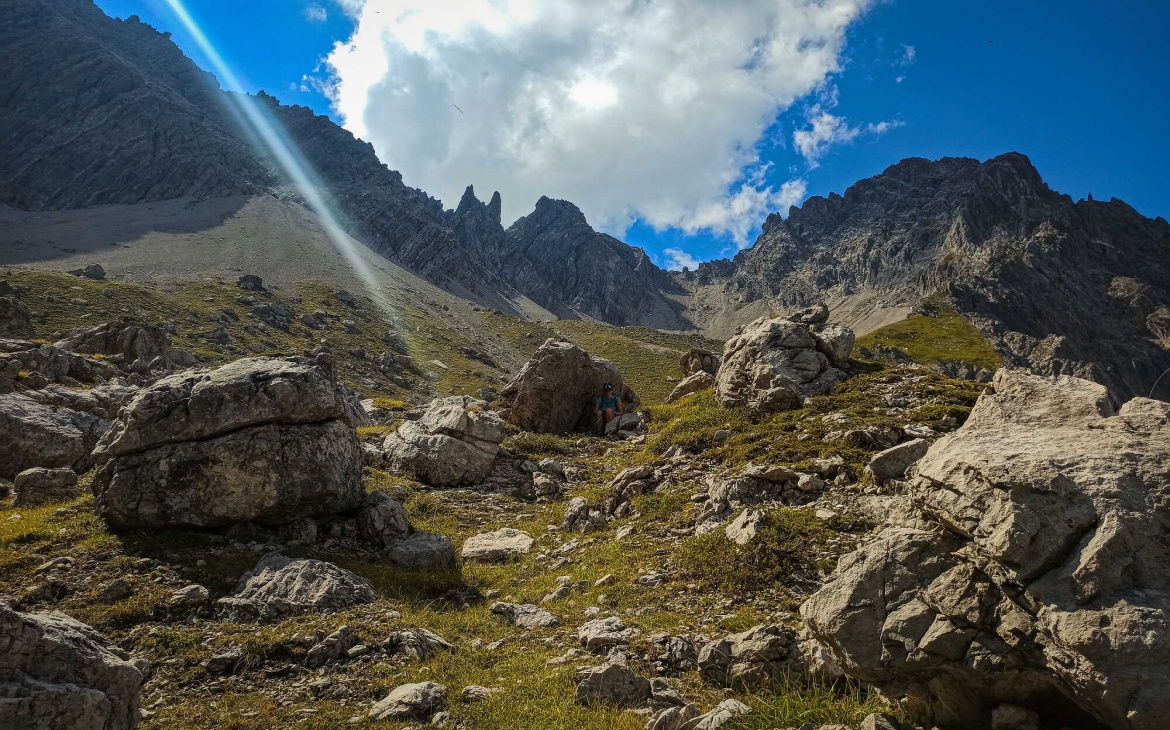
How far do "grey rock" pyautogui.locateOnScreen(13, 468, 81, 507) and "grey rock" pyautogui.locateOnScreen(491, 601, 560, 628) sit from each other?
15.5m

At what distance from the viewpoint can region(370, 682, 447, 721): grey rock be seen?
8781mm

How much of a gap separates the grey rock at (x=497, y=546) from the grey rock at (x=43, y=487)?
13091 mm

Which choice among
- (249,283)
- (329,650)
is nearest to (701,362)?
(329,650)

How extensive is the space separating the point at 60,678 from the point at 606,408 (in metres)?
29.5

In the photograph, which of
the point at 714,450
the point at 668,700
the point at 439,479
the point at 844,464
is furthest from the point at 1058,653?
the point at 439,479

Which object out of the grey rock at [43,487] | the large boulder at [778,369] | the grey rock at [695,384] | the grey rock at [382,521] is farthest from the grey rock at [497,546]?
the grey rock at [695,384]

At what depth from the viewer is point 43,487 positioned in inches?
713

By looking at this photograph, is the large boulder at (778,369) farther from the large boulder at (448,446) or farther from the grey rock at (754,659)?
the grey rock at (754,659)

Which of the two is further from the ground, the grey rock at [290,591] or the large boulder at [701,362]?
the large boulder at [701,362]

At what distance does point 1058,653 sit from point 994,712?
122 centimetres

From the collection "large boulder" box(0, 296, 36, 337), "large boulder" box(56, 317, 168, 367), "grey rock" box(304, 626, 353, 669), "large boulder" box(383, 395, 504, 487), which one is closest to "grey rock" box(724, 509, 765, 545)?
"grey rock" box(304, 626, 353, 669)

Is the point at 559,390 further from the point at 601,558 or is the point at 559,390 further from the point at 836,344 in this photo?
the point at 601,558

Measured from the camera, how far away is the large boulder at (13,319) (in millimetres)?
62844

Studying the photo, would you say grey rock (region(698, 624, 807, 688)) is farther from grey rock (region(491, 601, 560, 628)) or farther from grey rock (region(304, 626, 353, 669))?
grey rock (region(304, 626, 353, 669))
